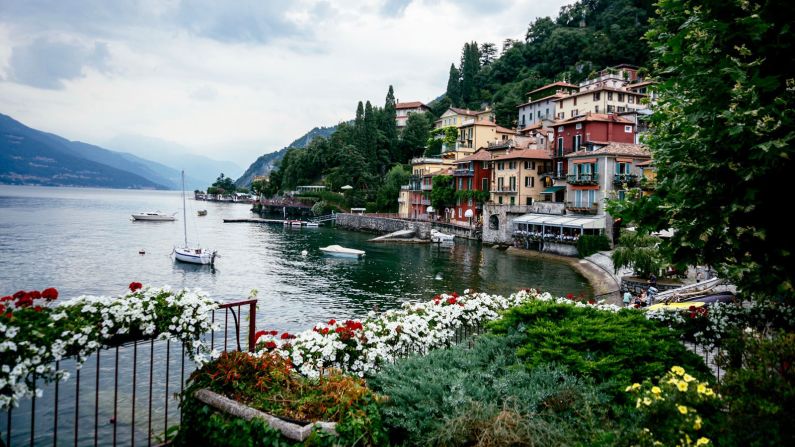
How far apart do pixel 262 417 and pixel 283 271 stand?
34.2 metres

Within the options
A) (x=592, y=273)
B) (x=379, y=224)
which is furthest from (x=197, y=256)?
(x=379, y=224)

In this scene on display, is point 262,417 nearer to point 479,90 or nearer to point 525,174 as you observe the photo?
point 525,174

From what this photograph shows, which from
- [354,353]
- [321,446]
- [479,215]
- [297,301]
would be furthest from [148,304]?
[479,215]

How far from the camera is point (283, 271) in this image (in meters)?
38.3

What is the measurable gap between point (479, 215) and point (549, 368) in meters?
58.3

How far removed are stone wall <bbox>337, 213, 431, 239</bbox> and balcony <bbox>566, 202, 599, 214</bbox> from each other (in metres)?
19.3

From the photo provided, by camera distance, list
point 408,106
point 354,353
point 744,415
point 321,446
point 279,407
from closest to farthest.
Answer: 1. point 744,415
2. point 321,446
3. point 279,407
4. point 354,353
5. point 408,106

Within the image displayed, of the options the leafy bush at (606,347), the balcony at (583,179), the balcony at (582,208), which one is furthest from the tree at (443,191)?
the leafy bush at (606,347)

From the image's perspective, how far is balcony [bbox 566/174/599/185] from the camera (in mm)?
46688

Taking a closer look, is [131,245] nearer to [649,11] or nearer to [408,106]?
[408,106]

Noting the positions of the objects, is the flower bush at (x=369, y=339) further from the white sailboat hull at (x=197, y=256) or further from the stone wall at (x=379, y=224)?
the stone wall at (x=379, y=224)

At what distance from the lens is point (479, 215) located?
6406cm

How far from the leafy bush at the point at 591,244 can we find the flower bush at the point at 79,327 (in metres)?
41.6

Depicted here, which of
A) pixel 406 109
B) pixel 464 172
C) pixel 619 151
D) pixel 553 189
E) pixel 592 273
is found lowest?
pixel 592 273
